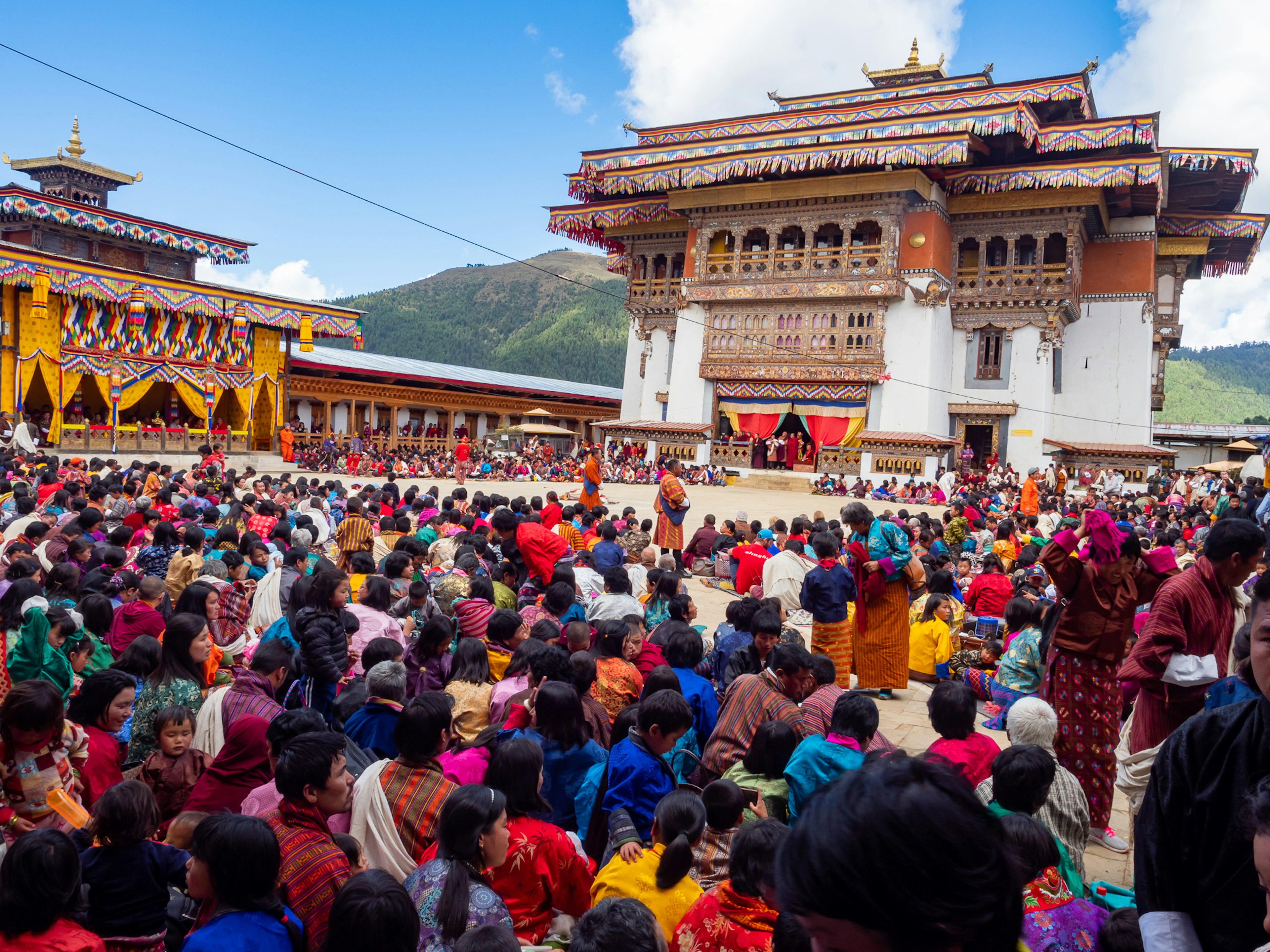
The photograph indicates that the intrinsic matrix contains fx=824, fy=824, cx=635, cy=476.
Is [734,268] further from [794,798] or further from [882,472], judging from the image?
[794,798]

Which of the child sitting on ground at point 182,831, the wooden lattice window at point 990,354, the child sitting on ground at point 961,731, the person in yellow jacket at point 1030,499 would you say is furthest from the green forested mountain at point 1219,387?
the child sitting on ground at point 182,831

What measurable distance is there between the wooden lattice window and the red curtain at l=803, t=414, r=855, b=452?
14.1 feet

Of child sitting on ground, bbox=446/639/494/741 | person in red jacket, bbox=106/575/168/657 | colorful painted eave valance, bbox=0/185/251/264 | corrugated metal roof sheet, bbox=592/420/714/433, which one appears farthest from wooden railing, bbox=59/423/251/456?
child sitting on ground, bbox=446/639/494/741

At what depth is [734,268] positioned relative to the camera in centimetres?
2769

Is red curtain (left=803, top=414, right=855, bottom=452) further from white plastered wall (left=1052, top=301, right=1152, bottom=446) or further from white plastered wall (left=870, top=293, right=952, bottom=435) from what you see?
white plastered wall (left=1052, top=301, right=1152, bottom=446)

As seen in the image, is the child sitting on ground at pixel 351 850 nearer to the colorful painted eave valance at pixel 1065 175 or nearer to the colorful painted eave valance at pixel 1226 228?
the colorful painted eave valance at pixel 1065 175

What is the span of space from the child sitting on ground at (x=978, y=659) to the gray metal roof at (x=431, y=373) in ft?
82.3

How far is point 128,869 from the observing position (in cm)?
252

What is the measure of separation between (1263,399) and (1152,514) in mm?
80775

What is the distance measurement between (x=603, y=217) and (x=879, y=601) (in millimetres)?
27078

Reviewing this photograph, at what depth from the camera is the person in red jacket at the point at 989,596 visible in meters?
7.94

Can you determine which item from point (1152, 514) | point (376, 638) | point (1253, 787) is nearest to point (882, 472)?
point (1152, 514)

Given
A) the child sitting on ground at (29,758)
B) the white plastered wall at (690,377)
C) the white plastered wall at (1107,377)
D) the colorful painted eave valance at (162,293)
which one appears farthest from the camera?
the white plastered wall at (690,377)

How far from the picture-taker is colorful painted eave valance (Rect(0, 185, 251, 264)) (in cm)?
2384
